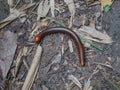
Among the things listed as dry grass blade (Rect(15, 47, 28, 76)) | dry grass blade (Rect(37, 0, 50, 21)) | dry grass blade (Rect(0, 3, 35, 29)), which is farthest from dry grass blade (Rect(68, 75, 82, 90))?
dry grass blade (Rect(0, 3, 35, 29))

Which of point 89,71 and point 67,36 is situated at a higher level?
point 67,36

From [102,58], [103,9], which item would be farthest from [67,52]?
[103,9]

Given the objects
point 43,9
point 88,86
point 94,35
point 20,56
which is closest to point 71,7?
point 43,9

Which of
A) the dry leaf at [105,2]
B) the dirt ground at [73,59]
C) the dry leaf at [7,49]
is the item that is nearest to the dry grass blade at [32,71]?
the dirt ground at [73,59]

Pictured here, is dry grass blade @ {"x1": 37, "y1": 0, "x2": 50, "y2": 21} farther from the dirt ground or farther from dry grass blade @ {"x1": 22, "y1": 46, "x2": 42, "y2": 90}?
dry grass blade @ {"x1": 22, "y1": 46, "x2": 42, "y2": 90}

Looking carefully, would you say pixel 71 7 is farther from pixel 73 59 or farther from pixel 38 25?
pixel 73 59

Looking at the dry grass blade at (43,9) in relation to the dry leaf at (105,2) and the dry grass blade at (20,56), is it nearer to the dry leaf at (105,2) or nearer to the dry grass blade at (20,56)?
the dry grass blade at (20,56)

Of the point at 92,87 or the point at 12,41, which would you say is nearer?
the point at 92,87

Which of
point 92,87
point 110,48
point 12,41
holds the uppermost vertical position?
point 12,41

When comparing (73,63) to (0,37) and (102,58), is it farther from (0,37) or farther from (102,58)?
(0,37)
